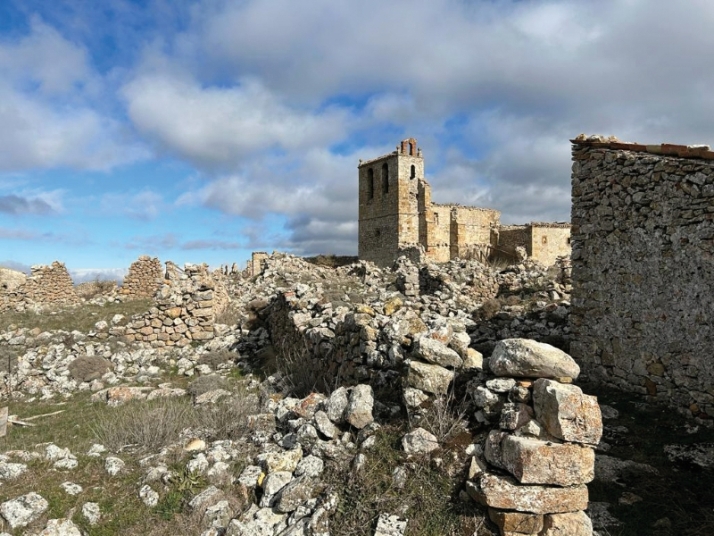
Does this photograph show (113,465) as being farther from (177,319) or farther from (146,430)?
(177,319)

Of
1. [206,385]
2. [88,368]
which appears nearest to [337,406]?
[206,385]

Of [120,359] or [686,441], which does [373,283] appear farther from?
[686,441]

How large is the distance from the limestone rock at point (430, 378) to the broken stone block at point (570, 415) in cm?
118

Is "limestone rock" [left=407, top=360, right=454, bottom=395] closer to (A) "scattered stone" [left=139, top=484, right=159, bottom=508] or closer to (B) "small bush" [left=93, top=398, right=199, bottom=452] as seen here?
(A) "scattered stone" [left=139, top=484, right=159, bottom=508]

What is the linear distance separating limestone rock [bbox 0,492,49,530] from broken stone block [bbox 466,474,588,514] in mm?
3639

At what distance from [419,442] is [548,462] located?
108 cm

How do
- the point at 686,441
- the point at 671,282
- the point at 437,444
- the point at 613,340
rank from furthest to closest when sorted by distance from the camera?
1. the point at 613,340
2. the point at 671,282
3. the point at 686,441
4. the point at 437,444

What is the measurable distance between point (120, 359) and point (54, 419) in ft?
10.5

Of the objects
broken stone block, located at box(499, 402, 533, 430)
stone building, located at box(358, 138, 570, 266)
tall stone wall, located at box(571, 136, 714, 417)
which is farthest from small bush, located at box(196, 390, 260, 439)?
stone building, located at box(358, 138, 570, 266)

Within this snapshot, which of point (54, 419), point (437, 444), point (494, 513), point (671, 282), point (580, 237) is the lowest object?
point (54, 419)

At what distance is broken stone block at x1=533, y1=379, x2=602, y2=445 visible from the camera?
11.5ft

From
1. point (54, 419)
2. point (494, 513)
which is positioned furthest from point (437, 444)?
point (54, 419)

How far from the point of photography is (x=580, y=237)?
7.46 metres

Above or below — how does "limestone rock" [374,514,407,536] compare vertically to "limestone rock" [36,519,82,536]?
above
